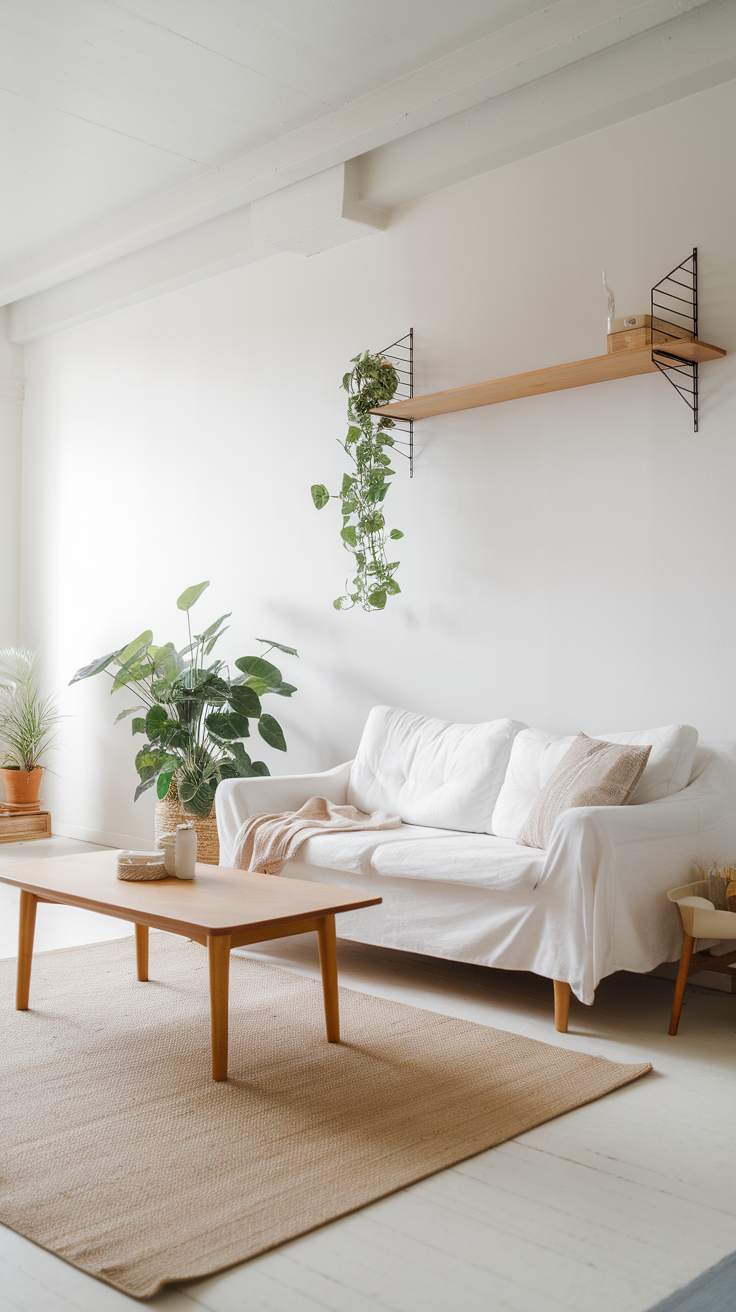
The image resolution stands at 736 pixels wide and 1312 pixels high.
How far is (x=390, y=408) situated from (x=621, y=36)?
1576 mm

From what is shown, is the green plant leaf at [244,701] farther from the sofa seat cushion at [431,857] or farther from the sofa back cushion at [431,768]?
the sofa seat cushion at [431,857]

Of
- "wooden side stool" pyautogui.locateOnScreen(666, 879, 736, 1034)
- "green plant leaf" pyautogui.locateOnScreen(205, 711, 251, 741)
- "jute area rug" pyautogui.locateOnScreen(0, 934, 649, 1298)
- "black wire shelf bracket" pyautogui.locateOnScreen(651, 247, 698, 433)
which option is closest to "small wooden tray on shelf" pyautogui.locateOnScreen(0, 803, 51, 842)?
"green plant leaf" pyautogui.locateOnScreen(205, 711, 251, 741)

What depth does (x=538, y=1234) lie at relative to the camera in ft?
6.47

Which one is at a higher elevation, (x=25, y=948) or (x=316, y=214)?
(x=316, y=214)

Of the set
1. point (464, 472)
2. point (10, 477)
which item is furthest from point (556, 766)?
point (10, 477)

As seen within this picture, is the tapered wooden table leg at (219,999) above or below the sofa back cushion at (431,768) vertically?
below

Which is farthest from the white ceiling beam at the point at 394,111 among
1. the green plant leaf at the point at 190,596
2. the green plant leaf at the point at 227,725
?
the green plant leaf at the point at 227,725

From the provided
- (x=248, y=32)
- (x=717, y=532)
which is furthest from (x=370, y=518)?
(x=248, y=32)

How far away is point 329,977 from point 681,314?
2531 millimetres

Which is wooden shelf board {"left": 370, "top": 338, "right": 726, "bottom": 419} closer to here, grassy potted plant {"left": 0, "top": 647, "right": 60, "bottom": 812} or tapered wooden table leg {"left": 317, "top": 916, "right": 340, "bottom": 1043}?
tapered wooden table leg {"left": 317, "top": 916, "right": 340, "bottom": 1043}

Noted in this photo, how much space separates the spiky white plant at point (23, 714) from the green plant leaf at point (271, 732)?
2.24 meters

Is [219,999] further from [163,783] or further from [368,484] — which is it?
[368,484]

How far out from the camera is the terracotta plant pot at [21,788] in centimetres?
665

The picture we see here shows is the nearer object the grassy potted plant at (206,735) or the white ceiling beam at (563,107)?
the white ceiling beam at (563,107)
